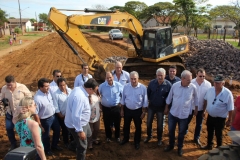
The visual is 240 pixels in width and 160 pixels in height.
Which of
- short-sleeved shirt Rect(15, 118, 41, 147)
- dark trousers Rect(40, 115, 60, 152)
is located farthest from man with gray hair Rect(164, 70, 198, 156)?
short-sleeved shirt Rect(15, 118, 41, 147)

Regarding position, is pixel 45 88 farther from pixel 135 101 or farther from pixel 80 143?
pixel 135 101

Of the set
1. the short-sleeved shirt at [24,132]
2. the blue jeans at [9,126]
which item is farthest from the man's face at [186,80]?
the blue jeans at [9,126]

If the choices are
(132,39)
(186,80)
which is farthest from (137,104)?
(132,39)

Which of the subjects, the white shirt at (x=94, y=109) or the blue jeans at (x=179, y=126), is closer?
the white shirt at (x=94, y=109)

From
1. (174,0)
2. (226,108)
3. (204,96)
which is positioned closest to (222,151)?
(226,108)

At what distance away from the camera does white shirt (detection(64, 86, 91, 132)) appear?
12.0 ft

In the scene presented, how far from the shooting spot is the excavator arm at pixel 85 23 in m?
8.54

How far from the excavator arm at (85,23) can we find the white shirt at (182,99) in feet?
17.4

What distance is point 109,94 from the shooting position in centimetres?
504

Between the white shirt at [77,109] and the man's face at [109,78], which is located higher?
the man's face at [109,78]

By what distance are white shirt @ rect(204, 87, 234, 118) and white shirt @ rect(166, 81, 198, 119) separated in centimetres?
31

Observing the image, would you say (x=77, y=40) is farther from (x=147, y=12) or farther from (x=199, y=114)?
(x=147, y=12)

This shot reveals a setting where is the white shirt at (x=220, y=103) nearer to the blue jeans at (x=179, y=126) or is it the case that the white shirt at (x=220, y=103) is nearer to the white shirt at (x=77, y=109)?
the blue jeans at (x=179, y=126)

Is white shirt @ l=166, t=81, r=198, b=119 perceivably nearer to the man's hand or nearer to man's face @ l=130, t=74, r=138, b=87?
man's face @ l=130, t=74, r=138, b=87
